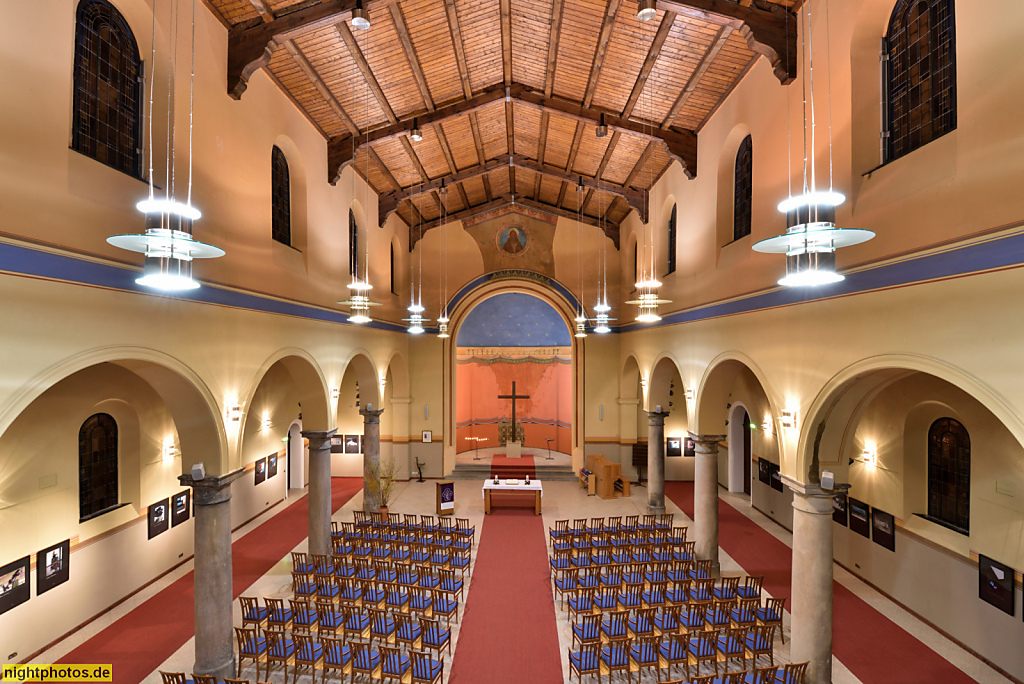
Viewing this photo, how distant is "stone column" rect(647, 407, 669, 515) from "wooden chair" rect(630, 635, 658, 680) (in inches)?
370

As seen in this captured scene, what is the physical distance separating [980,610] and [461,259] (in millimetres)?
18882

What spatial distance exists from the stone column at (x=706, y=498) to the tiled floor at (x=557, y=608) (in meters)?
0.78

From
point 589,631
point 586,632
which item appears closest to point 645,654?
point 589,631

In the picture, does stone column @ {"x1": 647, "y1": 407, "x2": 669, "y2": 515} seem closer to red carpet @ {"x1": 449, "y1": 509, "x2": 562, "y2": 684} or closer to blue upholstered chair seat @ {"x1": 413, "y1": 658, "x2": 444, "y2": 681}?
red carpet @ {"x1": 449, "y1": 509, "x2": 562, "y2": 684}

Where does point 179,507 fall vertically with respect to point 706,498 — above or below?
below

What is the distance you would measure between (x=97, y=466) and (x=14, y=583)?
258 cm

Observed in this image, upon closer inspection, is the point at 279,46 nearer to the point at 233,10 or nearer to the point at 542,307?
the point at 233,10

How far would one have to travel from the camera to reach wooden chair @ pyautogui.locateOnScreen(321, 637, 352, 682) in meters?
7.93

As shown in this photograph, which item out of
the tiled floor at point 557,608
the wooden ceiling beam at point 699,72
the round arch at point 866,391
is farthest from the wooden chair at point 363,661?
the wooden ceiling beam at point 699,72

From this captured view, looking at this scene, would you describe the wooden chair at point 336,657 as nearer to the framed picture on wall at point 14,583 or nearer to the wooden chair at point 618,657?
the wooden chair at point 618,657

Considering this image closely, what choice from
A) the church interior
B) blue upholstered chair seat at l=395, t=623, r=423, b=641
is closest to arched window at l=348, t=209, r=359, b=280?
the church interior

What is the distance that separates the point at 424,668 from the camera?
7.84 m

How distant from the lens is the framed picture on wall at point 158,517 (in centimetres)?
1194

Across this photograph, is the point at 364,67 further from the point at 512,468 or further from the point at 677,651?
the point at 512,468
